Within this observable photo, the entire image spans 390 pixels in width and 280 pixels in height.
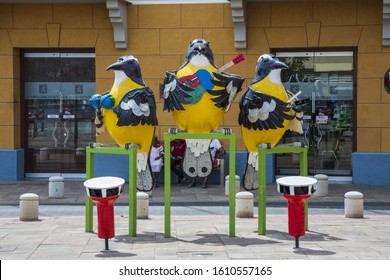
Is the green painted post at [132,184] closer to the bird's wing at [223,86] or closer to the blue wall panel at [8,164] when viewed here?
the bird's wing at [223,86]

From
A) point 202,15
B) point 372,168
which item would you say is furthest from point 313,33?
point 372,168

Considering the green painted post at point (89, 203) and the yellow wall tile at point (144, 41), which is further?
the yellow wall tile at point (144, 41)

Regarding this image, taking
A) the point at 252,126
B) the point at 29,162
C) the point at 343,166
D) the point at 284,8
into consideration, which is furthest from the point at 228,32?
the point at 252,126

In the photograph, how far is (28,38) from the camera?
1938 centimetres

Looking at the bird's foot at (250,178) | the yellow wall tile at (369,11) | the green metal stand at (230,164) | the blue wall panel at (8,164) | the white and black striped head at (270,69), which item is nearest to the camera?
the green metal stand at (230,164)

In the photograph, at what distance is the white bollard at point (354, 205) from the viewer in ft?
44.5

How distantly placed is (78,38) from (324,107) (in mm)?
6654

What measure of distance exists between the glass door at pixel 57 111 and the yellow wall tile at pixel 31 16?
856 millimetres

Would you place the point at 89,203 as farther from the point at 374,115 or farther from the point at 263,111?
the point at 374,115

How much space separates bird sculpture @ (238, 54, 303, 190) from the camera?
11.1 meters

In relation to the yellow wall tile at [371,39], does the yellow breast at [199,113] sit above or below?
below

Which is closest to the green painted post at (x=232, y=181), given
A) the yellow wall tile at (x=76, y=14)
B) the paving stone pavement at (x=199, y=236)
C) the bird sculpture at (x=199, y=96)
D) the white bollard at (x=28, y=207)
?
the paving stone pavement at (x=199, y=236)

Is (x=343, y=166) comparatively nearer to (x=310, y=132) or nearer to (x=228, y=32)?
(x=310, y=132)

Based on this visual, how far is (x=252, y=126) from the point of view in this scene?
11219 mm
